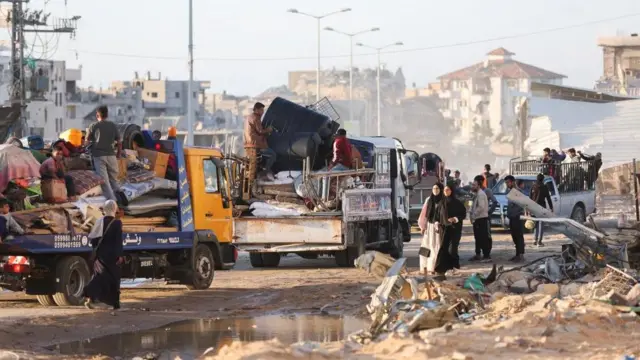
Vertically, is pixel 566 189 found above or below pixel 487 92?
below

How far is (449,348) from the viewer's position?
37.6 feet

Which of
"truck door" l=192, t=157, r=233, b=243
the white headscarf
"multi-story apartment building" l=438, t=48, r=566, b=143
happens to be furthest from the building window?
"multi-story apartment building" l=438, t=48, r=566, b=143

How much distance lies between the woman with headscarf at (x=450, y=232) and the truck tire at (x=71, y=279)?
21.4 ft

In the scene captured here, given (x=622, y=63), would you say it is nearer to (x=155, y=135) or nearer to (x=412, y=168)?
(x=412, y=168)

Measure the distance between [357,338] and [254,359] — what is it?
1955 millimetres

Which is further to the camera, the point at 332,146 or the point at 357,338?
the point at 332,146

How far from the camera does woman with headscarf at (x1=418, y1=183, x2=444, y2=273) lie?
21953 millimetres

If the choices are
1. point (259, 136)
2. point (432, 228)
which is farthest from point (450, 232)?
point (259, 136)

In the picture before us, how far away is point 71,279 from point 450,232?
7083 millimetres

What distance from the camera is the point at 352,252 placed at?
25.2 m

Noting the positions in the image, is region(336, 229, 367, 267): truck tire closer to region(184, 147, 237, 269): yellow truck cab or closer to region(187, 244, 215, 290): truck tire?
region(184, 147, 237, 269): yellow truck cab

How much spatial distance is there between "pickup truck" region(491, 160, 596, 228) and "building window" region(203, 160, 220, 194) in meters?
15.5

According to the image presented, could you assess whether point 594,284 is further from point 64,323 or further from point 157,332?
point 64,323

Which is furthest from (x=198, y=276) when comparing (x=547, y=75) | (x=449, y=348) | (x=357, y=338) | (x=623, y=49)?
(x=547, y=75)
